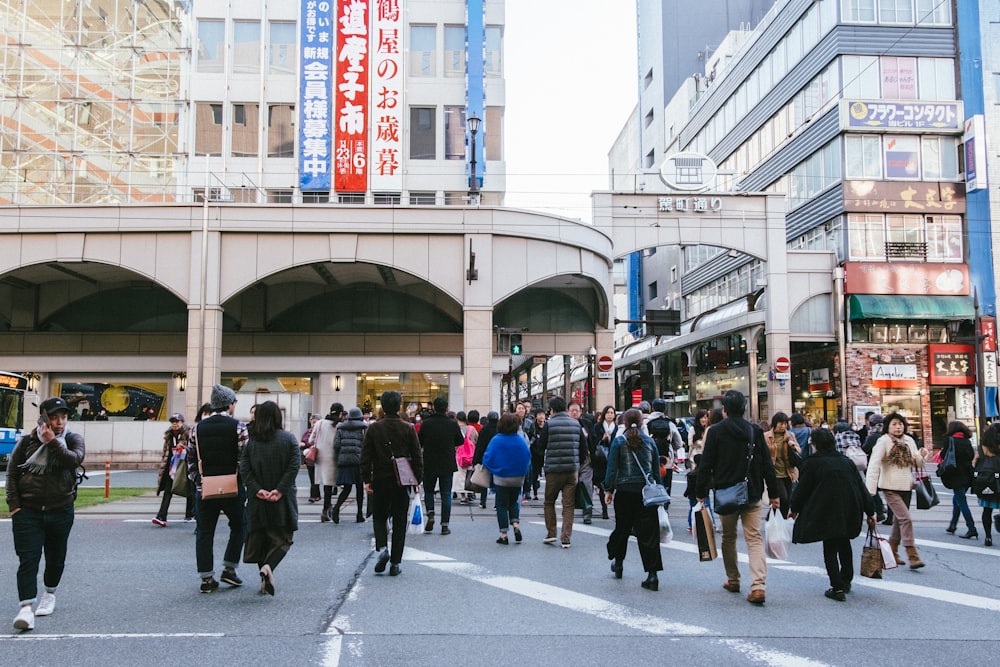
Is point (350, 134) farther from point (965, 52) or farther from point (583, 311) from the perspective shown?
point (965, 52)

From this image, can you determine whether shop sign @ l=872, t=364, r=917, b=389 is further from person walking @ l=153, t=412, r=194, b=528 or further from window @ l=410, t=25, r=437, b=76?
person walking @ l=153, t=412, r=194, b=528

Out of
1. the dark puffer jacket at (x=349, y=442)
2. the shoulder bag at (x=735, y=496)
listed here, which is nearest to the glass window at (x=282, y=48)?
the dark puffer jacket at (x=349, y=442)

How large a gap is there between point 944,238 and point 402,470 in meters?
31.4

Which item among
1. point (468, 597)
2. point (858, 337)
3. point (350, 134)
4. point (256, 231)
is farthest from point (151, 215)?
point (858, 337)

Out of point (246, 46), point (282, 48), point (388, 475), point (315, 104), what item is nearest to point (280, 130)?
point (315, 104)

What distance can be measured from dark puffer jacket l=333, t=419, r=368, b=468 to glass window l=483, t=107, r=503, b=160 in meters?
18.8

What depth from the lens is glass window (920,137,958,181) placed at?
32.9 m

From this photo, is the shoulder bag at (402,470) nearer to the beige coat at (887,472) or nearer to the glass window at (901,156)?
the beige coat at (887,472)

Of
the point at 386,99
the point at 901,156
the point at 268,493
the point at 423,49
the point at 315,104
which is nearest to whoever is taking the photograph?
the point at 268,493

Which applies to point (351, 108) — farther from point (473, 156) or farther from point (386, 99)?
point (473, 156)

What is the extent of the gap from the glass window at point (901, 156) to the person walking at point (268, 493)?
31960 mm

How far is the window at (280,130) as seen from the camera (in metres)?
29.0

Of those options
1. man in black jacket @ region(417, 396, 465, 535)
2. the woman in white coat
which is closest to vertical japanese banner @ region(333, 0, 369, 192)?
the woman in white coat

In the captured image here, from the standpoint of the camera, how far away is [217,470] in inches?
292
